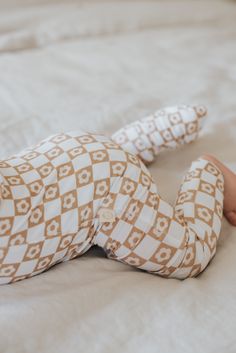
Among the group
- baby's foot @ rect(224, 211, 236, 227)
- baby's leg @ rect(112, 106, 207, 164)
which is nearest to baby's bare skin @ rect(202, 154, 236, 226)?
baby's foot @ rect(224, 211, 236, 227)

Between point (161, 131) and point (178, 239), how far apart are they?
1.10 ft

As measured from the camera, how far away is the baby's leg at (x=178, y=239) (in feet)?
2.66

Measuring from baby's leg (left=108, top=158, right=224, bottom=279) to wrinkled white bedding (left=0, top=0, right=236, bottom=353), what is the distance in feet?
0.09

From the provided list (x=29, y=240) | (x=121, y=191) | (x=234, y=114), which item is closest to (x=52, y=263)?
(x=29, y=240)

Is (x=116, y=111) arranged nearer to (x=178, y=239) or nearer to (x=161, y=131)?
(x=161, y=131)

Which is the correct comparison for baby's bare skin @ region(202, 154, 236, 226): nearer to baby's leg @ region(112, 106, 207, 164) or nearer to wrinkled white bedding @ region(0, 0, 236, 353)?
wrinkled white bedding @ region(0, 0, 236, 353)

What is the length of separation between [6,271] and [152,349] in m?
0.26

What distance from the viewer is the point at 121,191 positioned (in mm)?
821

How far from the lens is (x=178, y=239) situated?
82cm

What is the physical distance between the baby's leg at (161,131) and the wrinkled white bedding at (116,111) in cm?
6

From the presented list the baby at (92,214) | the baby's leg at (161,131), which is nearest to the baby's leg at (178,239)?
the baby at (92,214)

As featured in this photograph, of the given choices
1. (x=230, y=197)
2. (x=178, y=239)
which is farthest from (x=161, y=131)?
(x=178, y=239)

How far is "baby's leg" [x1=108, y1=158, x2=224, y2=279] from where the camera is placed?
0.81 metres

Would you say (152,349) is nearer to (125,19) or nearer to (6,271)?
(6,271)
